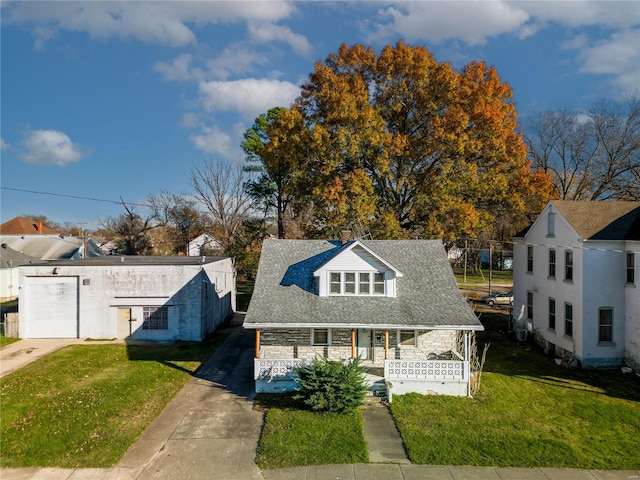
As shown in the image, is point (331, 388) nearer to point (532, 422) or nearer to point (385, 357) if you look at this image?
point (385, 357)

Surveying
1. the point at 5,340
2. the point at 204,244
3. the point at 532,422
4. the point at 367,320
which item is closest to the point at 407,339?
the point at 367,320

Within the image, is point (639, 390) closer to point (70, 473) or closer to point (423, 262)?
point (423, 262)

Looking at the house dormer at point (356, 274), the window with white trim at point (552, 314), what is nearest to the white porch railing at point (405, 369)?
the house dormer at point (356, 274)

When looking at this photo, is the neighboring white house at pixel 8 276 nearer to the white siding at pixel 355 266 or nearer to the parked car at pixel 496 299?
the white siding at pixel 355 266

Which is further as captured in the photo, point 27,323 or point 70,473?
point 27,323

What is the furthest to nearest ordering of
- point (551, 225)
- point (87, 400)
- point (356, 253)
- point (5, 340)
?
point (5, 340), point (551, 225), point (356, 253), point (87, 400)

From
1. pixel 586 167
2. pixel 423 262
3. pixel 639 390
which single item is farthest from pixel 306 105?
pixel 586 167
